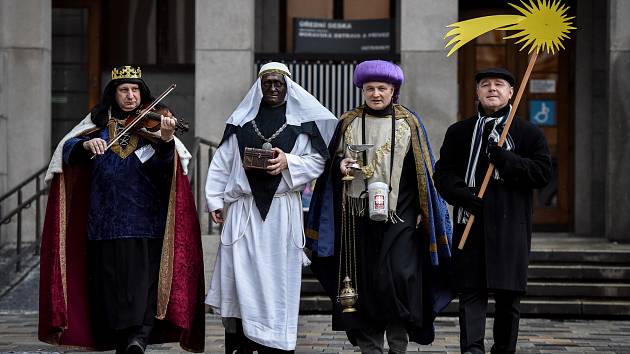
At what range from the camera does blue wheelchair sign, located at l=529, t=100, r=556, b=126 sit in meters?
16.5

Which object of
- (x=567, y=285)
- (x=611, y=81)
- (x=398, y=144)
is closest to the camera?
(x=398, y=144)

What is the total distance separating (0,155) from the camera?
49.2 ft

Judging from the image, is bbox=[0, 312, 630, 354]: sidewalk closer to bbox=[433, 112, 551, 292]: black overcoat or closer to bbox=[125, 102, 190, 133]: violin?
bbox=[433, 112, 551, 292]: black overcoat

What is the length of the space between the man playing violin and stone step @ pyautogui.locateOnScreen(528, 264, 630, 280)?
184 inches

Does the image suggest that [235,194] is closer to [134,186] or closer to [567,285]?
[134,186]

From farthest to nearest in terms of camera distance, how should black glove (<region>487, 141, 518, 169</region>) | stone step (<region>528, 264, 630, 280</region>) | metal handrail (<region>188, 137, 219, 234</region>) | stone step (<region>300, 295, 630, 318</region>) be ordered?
1. metal handrail (<region>188, 137, 219, 234</region>)
2. stone step (<region>528, 264, 630, 280</region>)
3. stone step (<region>300, 295, 630, 318</region>)
4. black glove (<region>487, 141, 518, 169</region>)

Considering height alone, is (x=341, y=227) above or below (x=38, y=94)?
below

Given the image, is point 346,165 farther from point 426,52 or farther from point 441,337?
point 426,52

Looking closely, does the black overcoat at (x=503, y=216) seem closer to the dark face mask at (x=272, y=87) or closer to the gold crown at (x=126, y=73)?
the dark face mask at (x=272, y=87)

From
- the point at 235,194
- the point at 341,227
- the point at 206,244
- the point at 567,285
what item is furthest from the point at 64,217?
the point at 567,285

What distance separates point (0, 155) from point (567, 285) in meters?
6.69

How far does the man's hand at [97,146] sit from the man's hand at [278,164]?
1.06 meters

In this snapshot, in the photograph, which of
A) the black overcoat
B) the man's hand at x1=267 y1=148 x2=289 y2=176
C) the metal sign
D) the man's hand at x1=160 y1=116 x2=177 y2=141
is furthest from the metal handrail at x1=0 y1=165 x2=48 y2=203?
the black overcoat

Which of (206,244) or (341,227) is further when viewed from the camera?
(206,244)
